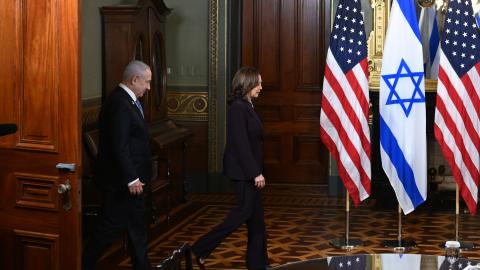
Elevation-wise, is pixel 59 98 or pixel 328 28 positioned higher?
pixel 328 28

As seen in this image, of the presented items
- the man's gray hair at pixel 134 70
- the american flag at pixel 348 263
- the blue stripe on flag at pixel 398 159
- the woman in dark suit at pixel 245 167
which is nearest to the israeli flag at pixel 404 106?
the blue stripe on flag at pixel 398 159

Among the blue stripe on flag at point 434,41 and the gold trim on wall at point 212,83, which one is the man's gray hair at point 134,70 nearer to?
the blue stripe on flag at point 434,41

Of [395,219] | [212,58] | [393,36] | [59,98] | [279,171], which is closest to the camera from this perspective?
[59,98]

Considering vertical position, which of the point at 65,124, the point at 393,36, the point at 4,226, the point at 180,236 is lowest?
the point at 180,236

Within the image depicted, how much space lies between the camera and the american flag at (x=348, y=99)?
838 centimetres

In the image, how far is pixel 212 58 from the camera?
11.5 m

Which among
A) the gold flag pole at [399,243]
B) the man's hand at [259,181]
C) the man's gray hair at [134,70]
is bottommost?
the gold flag pole at [399,243]

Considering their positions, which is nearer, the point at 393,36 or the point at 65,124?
the point at 65,124

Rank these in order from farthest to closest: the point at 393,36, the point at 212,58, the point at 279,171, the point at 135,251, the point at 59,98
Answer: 1. the point at 279,171
2. the point at 212,58
3. the point at 393,36
4. the point at 135,251
5. the point at 59,98

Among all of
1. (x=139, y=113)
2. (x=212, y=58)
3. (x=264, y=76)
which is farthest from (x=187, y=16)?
(x=139, y=113)

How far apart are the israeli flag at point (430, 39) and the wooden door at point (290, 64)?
187 cm

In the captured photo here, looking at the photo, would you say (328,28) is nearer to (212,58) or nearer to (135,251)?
Result: (212,58)

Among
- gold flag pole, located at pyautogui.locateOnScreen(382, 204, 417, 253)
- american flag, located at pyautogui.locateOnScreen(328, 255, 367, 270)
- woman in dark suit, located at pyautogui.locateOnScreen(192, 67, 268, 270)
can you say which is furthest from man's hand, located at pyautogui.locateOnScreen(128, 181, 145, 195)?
gold flag pole, located at pyautogui.locateOnScreen(382, 204, 417, 253)

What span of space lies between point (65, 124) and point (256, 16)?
289 inches
